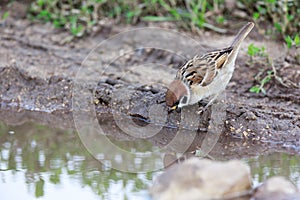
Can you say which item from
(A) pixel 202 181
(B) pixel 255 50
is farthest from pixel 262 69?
(A) pixel 202 181

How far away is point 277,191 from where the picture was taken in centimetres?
507

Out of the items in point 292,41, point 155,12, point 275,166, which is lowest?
point 275,166

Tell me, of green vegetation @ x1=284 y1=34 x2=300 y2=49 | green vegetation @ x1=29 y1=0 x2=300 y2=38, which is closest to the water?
green vegetation @ x1=284 y1=34 x2=300 y2=49

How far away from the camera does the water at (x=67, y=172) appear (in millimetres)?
5785

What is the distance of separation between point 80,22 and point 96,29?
0.33m

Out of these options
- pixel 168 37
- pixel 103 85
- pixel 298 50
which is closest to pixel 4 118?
pixel 103 85

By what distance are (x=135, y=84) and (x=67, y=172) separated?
199 centimetres

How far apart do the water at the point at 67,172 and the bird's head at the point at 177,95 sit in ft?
3.07

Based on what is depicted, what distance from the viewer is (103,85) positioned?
7.86 m

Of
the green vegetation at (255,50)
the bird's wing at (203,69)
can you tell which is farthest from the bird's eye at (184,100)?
the green vegetation at (255,50)

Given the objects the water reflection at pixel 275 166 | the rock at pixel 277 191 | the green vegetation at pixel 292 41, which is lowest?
the water reflection at pixel 275 166

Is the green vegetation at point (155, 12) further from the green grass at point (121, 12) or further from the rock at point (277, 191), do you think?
the rock at point (277, 191)

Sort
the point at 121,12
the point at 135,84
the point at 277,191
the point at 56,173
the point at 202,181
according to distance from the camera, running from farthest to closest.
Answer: the point at 121,12
the point at 135,84
the point at 56,173
the point at 277,191
the point at 202,181

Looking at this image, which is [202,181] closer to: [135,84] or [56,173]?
[56,173]
